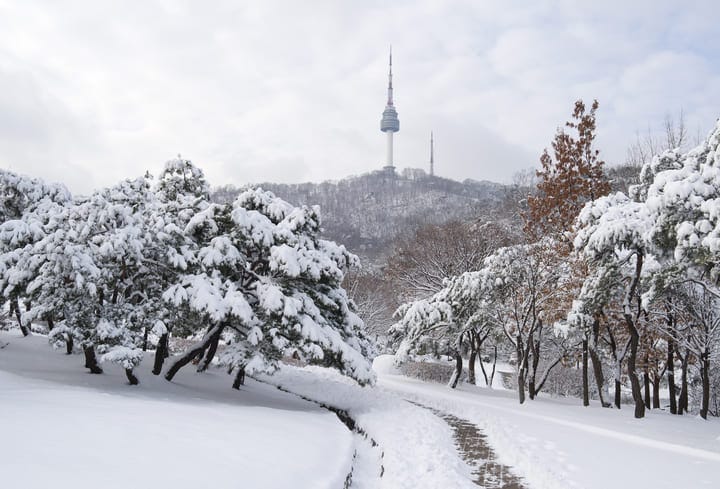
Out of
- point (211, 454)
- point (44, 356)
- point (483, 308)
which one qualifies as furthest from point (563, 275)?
point (44, 356)

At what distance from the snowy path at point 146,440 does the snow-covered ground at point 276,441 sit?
2cm

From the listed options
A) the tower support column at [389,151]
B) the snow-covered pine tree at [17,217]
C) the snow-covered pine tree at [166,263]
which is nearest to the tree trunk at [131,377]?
the snow-covered pine tree at [166,263]

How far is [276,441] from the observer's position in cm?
801

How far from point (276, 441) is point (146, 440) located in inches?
80.0

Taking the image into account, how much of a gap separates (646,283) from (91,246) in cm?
1346

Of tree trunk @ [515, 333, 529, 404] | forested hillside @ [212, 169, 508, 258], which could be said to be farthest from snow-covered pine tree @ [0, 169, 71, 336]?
forested hillside @ [212, 169, 508, 258]

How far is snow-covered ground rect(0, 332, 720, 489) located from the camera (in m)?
5.70

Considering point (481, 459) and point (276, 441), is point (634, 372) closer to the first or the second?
point (481, 459)

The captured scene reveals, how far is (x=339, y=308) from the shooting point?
14.9 metres

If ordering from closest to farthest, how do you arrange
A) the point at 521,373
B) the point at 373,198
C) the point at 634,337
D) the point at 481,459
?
the point at 481,459, the point at 634,337, the point at 521,373, the point at 373,198

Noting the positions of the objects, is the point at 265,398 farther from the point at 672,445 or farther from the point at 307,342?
the point at 672,445

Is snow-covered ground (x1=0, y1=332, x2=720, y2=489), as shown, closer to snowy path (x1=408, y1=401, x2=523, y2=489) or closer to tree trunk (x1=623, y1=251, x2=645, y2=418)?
snowy path (x1=408, y1=401, x2=523, y2=489)

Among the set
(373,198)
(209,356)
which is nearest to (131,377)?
(209,356)

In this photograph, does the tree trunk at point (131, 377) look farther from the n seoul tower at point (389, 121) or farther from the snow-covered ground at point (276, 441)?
the n seoul tower at point (389, 121)
